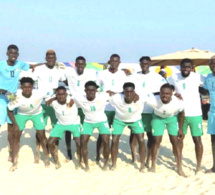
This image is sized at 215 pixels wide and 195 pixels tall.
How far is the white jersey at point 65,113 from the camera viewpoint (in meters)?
6.47

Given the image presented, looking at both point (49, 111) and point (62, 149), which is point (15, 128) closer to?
point (49, 111)

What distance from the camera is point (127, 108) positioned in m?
6.28

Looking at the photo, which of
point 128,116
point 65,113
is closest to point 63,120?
point 65,113

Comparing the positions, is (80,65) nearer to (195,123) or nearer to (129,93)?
(129,93)

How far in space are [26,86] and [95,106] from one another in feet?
4.98

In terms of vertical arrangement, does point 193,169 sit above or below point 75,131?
below

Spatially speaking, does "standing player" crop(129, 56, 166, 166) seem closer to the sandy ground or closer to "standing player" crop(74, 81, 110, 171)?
"standing player" crop(74, 81, 110, 171)

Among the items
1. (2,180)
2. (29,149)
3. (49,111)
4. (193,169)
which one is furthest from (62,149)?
(193,169)

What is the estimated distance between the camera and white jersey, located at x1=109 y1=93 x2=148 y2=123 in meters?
6.26

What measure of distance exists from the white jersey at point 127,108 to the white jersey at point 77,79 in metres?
0.87

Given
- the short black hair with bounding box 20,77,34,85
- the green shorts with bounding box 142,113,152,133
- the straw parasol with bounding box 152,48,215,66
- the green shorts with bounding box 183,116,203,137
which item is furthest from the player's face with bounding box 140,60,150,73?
the straw parasol with bounding box 152,48,215,66

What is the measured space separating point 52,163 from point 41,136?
76 centimetres

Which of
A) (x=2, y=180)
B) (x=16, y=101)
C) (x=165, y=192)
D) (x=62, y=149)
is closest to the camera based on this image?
(x=165, y=192)

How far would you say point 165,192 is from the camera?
5074 mm
